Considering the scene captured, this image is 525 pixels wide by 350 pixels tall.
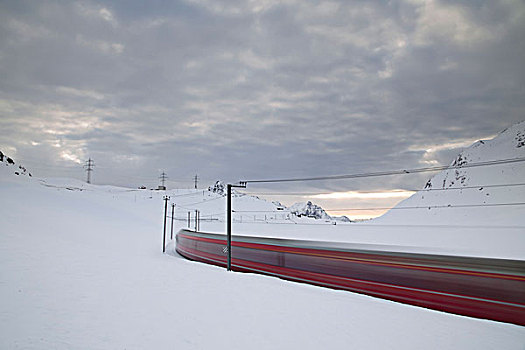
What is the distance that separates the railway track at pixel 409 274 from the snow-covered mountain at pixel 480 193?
35.0 meters

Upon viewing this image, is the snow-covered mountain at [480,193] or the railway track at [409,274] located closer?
the railway track at [409,274]

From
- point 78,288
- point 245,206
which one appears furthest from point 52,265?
point 245,206

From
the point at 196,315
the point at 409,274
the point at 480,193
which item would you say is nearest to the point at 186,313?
the point at 196,315

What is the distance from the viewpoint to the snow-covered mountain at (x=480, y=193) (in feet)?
180

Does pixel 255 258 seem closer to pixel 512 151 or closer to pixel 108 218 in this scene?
pixel 108 218

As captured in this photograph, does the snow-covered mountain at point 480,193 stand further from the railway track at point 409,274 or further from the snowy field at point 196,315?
the snowy field at point 196,315

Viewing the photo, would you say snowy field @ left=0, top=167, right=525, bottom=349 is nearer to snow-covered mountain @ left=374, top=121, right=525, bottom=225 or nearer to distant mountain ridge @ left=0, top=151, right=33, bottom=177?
snow-covered mountain @ left=374, top=121, right=525, bottom=225

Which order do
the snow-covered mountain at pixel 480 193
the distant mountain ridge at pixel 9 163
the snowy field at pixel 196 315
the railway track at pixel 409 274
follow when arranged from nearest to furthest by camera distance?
the snowy field at pixel 196 315 < the railway track at pixel 409 274 < the snow-covered mountain at pixel 480 193 < the distant mountain ridge at pixel 9 163

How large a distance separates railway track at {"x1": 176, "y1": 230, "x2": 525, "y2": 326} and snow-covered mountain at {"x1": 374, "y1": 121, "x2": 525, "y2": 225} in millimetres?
34984

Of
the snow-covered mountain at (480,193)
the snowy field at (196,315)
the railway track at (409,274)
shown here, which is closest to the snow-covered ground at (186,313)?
the snowy field at (196,315)

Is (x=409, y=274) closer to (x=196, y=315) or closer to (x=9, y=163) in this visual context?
(x=196, y=315)

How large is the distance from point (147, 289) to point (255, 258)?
26.4 ft

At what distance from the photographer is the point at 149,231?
47.8 meters

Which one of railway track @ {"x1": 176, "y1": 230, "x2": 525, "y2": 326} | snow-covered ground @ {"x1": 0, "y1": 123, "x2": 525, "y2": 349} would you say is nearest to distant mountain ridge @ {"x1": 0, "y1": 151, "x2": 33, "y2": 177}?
snow-covered ground @ {"x1": 0, "y1": 123, "x2": 525, "y2": 349}
